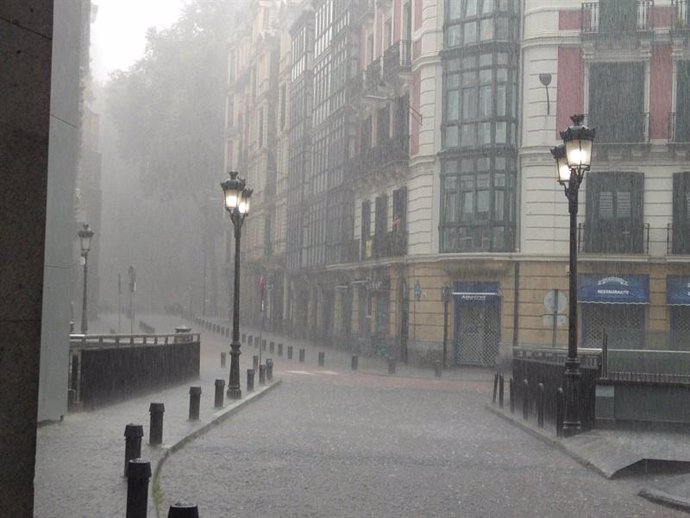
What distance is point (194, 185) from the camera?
68.1m

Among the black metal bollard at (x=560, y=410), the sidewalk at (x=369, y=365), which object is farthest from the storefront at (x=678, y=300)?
the black metal bollard at (x=560, y=410)

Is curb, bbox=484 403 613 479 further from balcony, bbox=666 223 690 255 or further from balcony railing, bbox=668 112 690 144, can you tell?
balcony railing, bbox=668 112 690 144

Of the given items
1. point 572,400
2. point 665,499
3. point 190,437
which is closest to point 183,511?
point 665,499

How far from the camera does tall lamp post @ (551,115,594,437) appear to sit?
579 inches

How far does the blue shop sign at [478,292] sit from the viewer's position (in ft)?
107

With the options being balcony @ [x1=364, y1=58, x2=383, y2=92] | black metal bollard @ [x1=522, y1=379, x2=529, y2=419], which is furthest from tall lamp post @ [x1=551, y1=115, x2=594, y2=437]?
balcony @ [x1=364, y1=58, x2=383, y2=92]

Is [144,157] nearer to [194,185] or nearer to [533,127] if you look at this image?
[194,185]

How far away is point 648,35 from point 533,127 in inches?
176

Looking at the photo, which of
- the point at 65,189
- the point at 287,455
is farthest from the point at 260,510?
the point at 65,189

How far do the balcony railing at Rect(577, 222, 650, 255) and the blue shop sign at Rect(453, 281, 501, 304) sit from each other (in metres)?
3.11

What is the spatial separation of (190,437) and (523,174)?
20.7 meters

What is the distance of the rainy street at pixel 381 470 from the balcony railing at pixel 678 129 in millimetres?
15260

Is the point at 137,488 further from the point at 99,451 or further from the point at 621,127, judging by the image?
the point at 621,127

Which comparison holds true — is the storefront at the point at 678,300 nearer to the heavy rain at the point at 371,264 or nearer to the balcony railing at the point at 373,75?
the heavy rain at the point at 371,264
